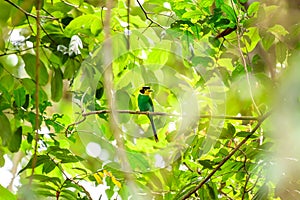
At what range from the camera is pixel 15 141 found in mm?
826

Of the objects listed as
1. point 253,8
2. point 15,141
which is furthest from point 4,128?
point 253,8

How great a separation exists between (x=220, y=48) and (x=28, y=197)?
1.39 feet

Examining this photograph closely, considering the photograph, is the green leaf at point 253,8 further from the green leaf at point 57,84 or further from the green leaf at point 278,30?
the green leaf at point 57,84

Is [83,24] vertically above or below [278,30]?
above

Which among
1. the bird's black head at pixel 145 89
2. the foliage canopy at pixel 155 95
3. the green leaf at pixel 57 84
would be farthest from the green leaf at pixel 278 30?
the green leaf at pixel 57 84

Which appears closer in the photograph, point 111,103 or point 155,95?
point 111,103

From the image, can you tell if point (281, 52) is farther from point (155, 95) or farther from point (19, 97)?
point (19, 97)

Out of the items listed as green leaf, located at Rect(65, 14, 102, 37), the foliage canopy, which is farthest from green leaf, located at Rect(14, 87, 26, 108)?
green leaf, located at Rect(65, 14, 102, 37)

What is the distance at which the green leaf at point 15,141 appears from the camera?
0.82m

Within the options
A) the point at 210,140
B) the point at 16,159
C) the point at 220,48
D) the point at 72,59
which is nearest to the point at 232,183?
the point at 210,140

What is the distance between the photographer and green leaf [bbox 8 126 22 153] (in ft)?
2.68

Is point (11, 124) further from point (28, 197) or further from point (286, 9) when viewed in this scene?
point (286, 9)

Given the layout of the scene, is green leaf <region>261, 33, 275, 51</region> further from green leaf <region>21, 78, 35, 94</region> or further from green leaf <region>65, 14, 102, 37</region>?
green leaf <region>21, 78, 35, 94</region>

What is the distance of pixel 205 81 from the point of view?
0.85m
